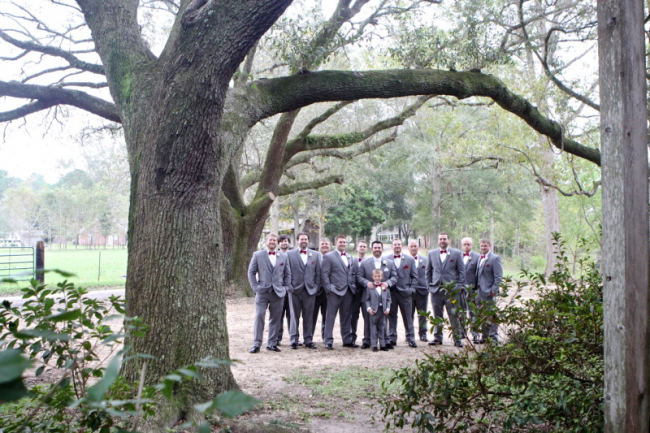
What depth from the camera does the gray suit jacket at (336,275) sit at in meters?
9.95

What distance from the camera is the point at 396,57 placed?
8.53 meters

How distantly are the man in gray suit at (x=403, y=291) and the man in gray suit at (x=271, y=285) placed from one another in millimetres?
2203

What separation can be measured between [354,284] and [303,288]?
3.39 ft

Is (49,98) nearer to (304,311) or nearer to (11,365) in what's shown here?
(304,311)

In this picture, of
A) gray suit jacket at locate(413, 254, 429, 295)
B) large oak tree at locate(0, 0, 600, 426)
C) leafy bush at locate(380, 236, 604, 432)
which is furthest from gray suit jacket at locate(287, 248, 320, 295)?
leafy bush at locate(380, 236, 604, 432)

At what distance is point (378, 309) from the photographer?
9.52 meters

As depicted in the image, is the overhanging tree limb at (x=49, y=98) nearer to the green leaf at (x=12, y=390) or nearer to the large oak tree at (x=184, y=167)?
the large oak tree at (x=184, y=167)

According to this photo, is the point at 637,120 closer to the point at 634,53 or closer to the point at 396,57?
the point at 634,53

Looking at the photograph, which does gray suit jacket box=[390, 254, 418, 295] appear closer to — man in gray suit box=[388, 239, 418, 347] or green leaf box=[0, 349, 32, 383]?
man in gray suit box=[388, 239, 418, 347]

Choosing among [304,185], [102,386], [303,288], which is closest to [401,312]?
[303,288]

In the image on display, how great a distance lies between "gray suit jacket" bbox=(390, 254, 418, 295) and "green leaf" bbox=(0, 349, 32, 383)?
9.57m

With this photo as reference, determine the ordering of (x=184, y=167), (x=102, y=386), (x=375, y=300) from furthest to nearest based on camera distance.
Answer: (x=375, y=300)
(x=184, y=167)
(x=102, y=386)

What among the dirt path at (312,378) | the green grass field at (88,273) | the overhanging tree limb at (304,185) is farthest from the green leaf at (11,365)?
the overhanging tree limb at (304,185)

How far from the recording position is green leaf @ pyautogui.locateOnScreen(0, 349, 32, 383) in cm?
82
